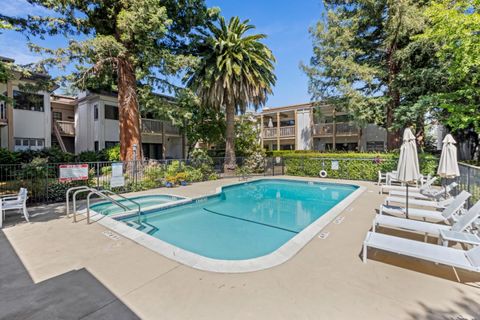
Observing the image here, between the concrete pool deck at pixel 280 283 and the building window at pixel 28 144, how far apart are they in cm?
1606

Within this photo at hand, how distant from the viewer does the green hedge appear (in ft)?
41.5

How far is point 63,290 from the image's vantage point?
3184 millimetres

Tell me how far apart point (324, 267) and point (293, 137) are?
23.4m

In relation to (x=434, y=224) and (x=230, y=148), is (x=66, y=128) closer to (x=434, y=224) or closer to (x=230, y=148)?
(x=230, y=148)

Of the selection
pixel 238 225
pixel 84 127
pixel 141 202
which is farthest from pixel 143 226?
pixel 84 127

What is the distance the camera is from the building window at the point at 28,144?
1616 centimetres

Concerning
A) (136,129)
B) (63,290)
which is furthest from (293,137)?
(63,290)

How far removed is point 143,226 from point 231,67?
1243 centimetres

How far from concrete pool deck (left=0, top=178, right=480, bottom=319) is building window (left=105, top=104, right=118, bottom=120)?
1731 centimetres

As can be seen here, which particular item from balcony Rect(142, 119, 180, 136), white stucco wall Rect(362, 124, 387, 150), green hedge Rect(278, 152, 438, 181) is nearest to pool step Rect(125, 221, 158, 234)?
green hedge Rect(278, 152, 438, 181)

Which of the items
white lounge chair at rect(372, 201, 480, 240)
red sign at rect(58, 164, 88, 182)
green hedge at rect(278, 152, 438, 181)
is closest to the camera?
white lounge chair at rect(372, 201, 480, 240)

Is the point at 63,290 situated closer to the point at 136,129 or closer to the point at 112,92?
the point at 136,129

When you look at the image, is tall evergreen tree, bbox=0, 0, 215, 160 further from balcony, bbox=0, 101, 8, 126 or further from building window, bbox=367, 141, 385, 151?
building window, bbox=367, 141, 385, 151

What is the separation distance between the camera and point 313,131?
2483cm
